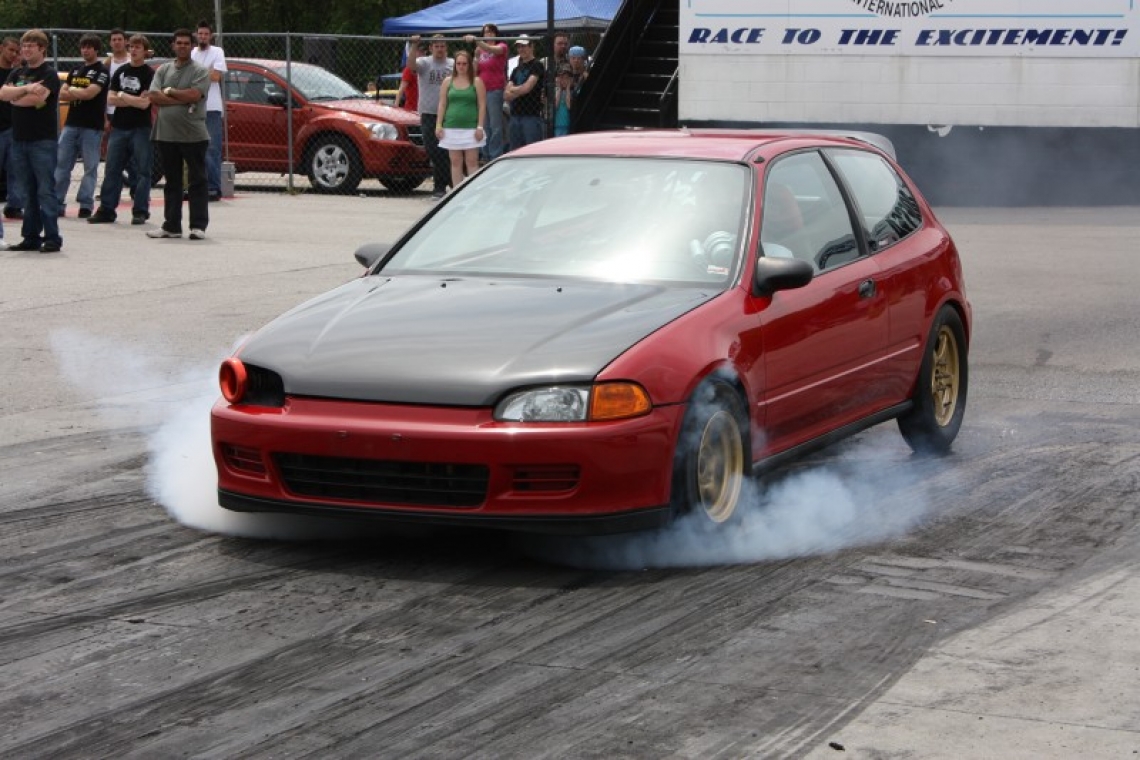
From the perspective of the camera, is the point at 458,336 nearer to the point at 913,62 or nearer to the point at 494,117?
the point at 913,62

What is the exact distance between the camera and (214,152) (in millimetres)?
21281

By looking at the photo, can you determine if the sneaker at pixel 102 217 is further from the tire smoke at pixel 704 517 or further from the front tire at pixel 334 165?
the tire smoke at pixel 704 517

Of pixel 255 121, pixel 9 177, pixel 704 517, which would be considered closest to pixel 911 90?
pixel 255 121

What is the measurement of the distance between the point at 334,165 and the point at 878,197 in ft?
51.1

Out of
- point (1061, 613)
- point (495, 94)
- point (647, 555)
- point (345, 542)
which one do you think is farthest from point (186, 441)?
point (495, 94)

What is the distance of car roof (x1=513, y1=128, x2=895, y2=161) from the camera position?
7453 mm

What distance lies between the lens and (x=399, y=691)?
4.84m

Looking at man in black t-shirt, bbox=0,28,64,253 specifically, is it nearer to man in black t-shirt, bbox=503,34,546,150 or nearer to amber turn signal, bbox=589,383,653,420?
man in black t-shirt, bbox=503,34,546,150

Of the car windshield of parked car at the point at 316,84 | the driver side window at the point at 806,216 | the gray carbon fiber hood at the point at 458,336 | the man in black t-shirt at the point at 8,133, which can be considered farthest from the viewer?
the car windshield of parked car at the point at 316,84

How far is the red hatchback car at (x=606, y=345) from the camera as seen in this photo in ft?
19.5

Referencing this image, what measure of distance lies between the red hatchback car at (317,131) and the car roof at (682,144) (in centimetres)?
1485

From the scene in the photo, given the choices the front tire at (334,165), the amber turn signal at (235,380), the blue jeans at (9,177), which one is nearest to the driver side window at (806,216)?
the amber turn signal at (235,380)

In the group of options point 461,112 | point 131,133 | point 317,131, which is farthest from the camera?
point 317,131

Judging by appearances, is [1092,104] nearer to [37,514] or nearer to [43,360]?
[43,360]
